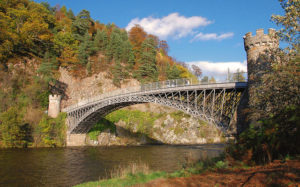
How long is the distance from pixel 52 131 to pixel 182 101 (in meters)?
23.7

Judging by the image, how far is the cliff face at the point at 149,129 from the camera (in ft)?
137

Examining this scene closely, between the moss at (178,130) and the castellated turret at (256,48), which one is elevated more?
the castellated turret at (256,48)

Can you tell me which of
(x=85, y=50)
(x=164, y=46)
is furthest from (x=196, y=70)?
(x=85, y=50)

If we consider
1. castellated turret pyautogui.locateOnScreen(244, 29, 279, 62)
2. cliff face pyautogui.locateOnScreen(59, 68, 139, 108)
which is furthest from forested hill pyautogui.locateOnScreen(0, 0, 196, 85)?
castellated turret pyautogui.locateOnScreen(244, 29, 279, 62)

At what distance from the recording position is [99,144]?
40562mm

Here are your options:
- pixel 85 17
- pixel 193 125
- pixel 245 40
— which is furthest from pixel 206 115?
pixel 85 17

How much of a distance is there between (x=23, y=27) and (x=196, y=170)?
5299cm

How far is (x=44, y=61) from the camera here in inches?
1956

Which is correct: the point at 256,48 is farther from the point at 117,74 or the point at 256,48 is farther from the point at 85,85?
the point at 85,85

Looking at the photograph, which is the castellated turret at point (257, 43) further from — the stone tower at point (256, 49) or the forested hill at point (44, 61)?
the forested hill at point (44, 61)

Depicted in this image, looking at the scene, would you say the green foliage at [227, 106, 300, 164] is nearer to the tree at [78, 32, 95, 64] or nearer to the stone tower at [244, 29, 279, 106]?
the stone tower at [244, 29, 279, 106]

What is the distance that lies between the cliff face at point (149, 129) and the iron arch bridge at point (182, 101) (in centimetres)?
458

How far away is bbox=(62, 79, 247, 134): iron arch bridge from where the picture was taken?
21469 millimetres

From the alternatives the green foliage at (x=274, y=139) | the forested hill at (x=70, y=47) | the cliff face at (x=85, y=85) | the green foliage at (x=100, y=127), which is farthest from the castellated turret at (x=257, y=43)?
the cliff face at (x=85, y=85)
